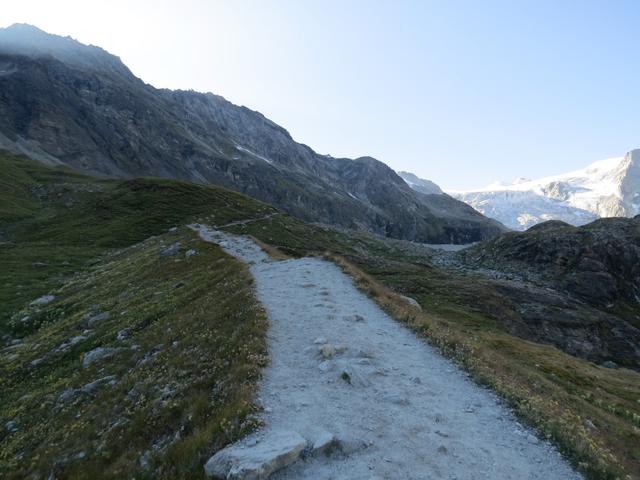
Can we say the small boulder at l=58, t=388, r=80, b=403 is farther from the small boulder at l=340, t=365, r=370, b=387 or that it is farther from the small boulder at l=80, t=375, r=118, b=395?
the small boulder at l=340, t=365, r=370, b=387

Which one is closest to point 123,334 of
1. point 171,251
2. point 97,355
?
point 97,355

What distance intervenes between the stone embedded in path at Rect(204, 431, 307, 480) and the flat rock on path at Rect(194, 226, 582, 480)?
9.2 inches

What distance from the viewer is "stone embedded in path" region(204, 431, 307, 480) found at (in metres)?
10.7

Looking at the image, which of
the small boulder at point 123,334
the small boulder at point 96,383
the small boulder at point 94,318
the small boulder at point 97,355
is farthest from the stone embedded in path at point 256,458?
the small boulder at point 94,318

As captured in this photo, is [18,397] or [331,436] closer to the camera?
[331,436]

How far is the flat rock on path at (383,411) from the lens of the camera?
11.6 metres

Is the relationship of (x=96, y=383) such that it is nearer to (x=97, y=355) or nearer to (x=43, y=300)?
(x=97, y=355)

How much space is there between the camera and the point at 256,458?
1106 centimetres

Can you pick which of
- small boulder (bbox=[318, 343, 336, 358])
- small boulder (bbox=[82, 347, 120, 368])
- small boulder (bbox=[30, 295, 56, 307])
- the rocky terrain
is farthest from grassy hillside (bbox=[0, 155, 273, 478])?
the rocky terrain

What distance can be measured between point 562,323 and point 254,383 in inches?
2867

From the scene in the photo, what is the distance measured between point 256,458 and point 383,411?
4689 millimetres

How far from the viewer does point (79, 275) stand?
5397cm

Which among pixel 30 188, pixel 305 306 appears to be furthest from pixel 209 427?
pixel 30 188

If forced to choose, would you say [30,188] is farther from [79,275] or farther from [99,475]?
[99,475]
